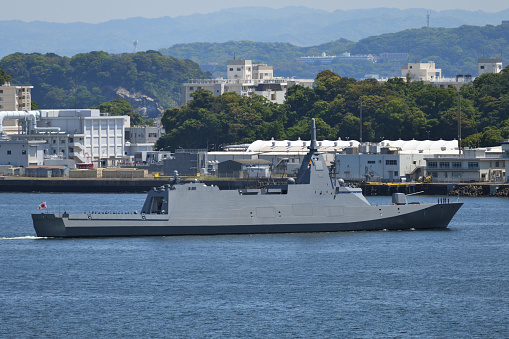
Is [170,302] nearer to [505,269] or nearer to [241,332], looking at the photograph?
[241,332]

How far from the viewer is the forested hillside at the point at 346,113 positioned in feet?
353

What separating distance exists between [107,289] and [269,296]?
5.98 meters

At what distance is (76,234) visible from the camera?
48188mm

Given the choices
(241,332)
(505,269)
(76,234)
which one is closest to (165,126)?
(76,234)

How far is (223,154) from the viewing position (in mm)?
100125

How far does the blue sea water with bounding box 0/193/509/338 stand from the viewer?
104ft

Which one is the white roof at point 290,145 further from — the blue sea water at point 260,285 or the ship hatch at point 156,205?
the ship hatch at point 156,205

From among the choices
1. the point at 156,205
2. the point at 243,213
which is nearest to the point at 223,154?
the point at 156,205

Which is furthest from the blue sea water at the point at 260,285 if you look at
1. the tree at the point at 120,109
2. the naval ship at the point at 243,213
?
the tree at the point at 120,109

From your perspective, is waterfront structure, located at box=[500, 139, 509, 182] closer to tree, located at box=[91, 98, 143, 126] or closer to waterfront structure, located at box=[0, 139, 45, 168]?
waterfront structure, located at box=[0, 139, 45, 168]

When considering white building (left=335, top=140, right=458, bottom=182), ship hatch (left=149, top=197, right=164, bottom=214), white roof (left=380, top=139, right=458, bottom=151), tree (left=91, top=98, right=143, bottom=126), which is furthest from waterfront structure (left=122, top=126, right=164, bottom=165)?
ship hatch (left=149, top=197, right=164, bottom=214)

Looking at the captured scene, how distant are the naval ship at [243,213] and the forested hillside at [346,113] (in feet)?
177

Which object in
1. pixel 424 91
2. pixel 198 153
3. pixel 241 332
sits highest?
pixel 424 91

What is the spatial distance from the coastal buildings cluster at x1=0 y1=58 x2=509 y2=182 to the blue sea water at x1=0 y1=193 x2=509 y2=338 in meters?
30.5
